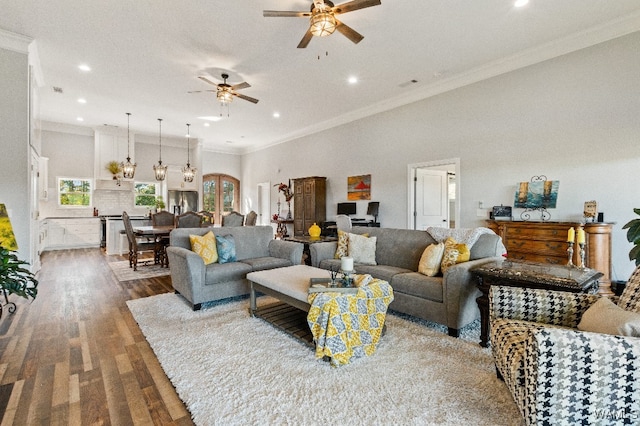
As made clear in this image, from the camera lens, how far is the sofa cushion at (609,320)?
1391 millimetres

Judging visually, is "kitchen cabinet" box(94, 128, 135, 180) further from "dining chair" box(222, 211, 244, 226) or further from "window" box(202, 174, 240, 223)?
"dining chair" box(222, 211, 244, 226)

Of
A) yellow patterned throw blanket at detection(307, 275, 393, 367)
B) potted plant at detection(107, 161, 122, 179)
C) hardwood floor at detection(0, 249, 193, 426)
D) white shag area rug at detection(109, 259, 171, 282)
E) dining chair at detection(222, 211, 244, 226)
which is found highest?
potted plant at detection(107, 161, 122, 179)

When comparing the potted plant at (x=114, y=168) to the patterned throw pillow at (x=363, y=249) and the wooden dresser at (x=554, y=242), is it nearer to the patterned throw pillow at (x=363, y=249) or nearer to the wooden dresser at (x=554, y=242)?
the patterned throw pillow at (x=363, y=249)

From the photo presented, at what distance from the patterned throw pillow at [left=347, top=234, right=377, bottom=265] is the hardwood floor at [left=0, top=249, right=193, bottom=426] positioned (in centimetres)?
243

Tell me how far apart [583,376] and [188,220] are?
585 centimetres

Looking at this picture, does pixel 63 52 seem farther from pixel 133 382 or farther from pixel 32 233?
pixel 133 382

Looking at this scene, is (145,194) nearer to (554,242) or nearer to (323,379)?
(323,379)

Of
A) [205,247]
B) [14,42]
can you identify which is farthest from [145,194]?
[205,247]

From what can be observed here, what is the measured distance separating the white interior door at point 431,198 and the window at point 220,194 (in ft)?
24.8

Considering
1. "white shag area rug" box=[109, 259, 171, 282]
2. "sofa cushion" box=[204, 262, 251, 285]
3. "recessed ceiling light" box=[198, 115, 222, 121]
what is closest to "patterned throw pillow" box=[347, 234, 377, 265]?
"sofa cushion" box=[204, 262, 251, 285]

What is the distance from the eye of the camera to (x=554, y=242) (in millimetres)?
3965

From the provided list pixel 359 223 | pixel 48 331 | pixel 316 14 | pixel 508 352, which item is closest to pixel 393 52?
Result: pixel 316 14

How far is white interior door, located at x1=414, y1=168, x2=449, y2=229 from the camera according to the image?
6176mm

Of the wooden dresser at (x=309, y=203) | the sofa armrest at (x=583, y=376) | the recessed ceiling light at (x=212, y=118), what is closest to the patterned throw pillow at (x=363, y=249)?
the sofa armrest at (x=583, y=376)
